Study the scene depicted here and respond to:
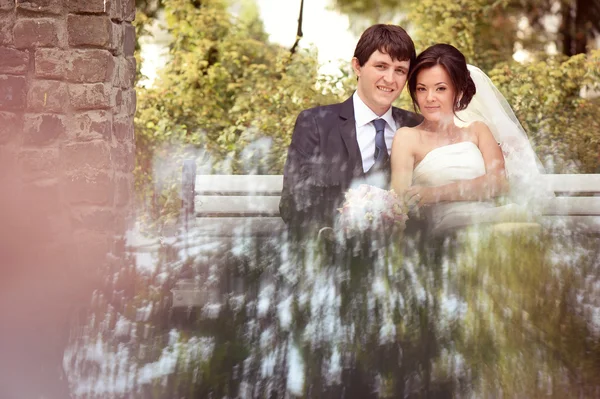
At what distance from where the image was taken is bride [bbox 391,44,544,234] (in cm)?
367

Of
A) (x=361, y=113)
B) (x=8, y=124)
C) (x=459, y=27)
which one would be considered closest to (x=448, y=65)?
(x=361, y=113)

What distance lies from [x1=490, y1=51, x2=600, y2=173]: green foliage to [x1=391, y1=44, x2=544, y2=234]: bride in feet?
12.1

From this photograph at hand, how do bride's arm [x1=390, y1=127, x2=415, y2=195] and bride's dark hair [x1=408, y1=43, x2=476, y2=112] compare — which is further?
bride's arm [x1=390, y1=127, x2=415, y2=195]

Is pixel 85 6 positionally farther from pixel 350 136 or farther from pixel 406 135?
pixel 406 135

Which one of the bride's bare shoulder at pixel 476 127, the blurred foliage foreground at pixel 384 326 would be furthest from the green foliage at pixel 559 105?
the blurred foliage foreground at pixel 384 326

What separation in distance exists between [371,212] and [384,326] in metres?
0.55

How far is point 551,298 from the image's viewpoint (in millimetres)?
2863

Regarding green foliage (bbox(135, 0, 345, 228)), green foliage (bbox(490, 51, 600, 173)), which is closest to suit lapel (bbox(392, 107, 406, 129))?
green foliage (bbox(135, 0, 345, 228))

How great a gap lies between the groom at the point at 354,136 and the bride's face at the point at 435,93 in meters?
0.10

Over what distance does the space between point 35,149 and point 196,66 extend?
3957 millimetres

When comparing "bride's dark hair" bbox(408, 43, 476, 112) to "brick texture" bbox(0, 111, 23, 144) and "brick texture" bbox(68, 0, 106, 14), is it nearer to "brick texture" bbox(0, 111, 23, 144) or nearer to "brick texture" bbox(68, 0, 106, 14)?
"brick texture" bbox(68, 0, 106, 14)

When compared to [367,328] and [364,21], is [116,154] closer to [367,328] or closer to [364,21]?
[367,328]

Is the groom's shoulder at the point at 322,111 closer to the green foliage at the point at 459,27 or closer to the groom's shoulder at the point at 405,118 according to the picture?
the groom's shoulder at the point at 405,118

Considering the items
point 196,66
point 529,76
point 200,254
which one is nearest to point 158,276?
point 200,254
